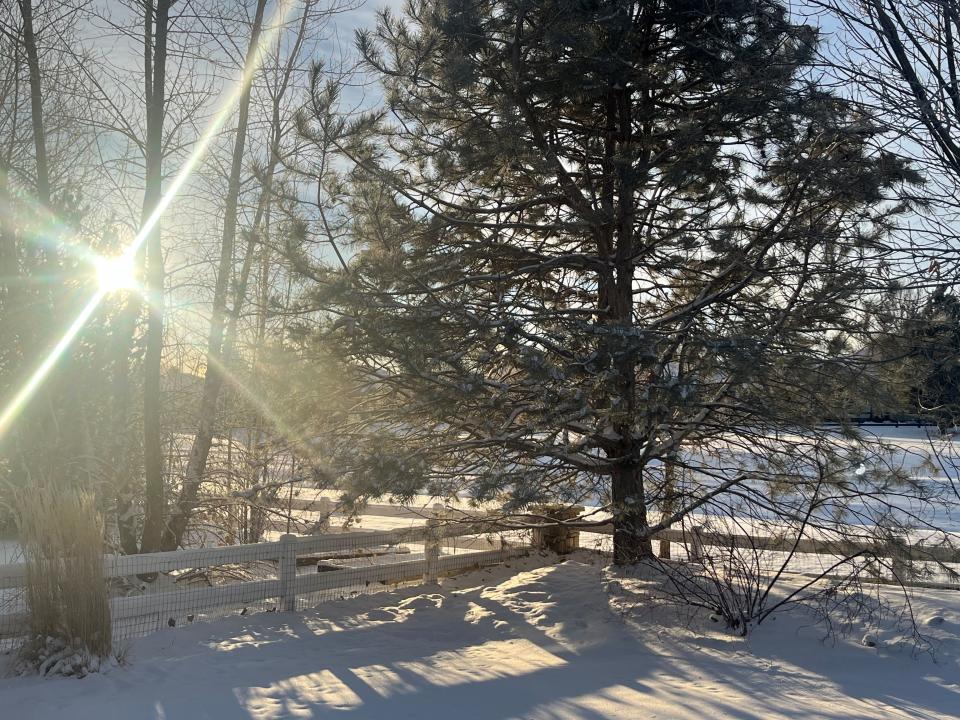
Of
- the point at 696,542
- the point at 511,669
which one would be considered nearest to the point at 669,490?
the point at 696,542

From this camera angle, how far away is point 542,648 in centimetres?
683

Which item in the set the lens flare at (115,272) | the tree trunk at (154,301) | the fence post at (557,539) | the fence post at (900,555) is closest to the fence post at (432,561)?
the fence post at (557,539)

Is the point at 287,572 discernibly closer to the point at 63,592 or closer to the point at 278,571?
the point at 278,571

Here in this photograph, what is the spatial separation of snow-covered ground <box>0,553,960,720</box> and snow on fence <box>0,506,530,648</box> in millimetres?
363

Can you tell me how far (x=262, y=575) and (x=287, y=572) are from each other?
4.00 m

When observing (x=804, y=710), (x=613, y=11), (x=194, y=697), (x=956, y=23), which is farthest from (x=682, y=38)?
(x=194, y=697)

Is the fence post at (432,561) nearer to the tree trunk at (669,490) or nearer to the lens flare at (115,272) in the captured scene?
the tree trunk at (669,490)

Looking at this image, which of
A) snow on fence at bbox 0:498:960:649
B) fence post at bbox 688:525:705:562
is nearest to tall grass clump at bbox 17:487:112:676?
snow on fence at bbox 0:498:960:649

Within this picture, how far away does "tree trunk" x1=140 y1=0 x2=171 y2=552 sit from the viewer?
1023cm

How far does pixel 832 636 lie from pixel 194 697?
5002 mm

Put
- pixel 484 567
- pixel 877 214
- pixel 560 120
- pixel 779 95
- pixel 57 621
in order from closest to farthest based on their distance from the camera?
1. pixel 57 621
2. pixel 779 95
3. pixel 877 214
4. pixel 560 120
5. pixel 484 567

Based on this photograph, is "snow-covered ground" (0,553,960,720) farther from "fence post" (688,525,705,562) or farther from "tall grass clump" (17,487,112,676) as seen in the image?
"fence post" (688,525,705,562)

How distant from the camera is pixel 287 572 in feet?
26.8

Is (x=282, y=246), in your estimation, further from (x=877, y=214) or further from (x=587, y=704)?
(x=877, y=214)
